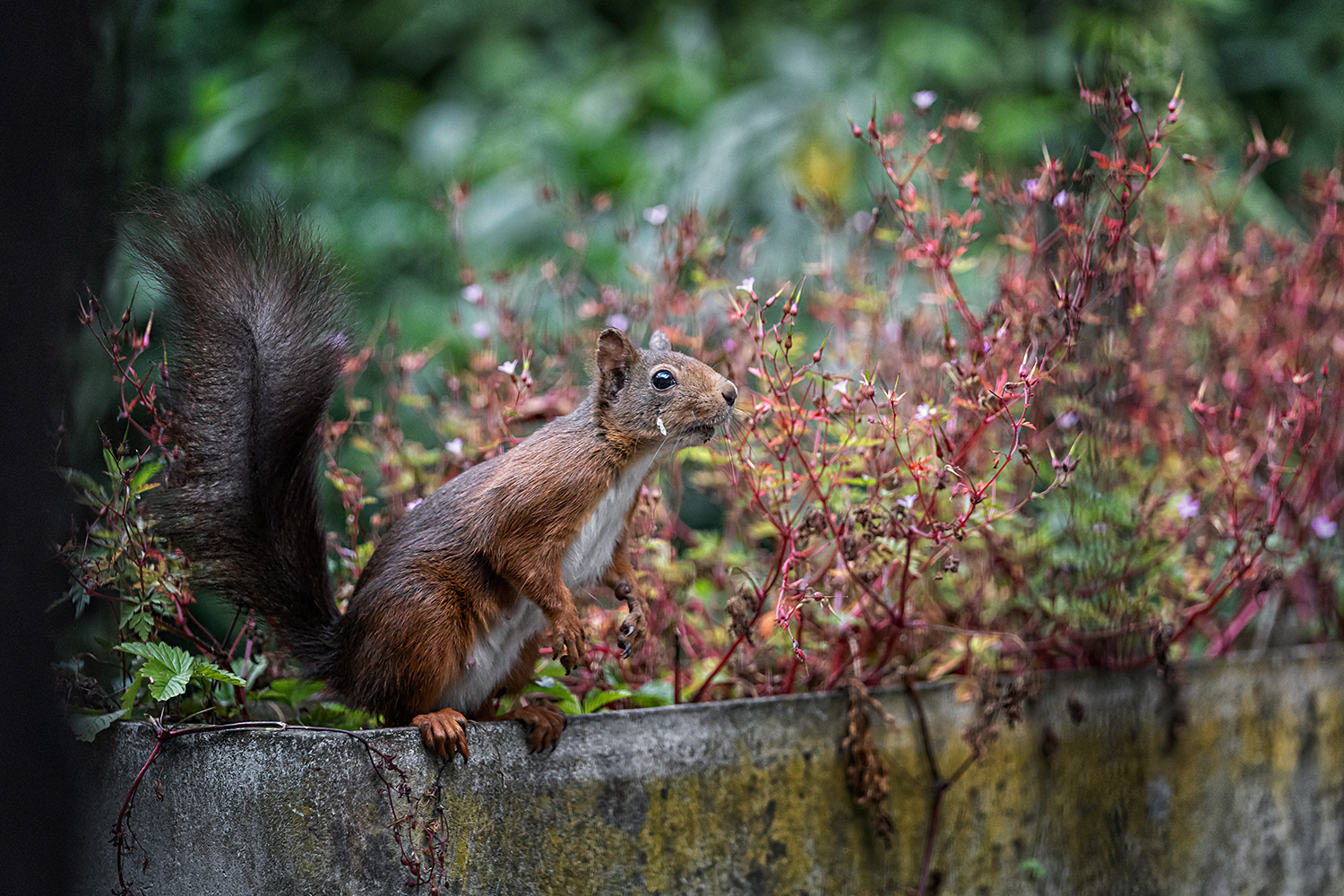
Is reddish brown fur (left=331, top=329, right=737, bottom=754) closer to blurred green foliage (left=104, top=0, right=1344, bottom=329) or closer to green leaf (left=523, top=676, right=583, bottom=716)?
green leaf (left=523, top=676, right=583, bottom=716)

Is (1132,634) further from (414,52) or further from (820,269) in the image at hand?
(414,52)

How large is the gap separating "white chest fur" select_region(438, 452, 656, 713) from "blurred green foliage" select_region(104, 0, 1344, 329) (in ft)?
5.41

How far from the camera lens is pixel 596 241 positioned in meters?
3.32

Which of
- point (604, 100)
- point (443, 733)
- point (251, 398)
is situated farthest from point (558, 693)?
point (604, 100)

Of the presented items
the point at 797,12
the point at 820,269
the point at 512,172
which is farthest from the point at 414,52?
the point at 820,269

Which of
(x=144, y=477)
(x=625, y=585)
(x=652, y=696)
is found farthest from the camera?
(x=652, y=696)

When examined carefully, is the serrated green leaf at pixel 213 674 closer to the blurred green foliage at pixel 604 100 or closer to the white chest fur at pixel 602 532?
the white chest fur at pixel 602 532

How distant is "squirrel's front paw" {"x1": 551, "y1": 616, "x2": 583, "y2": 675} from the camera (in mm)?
1312

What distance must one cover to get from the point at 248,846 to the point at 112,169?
0.83 metres

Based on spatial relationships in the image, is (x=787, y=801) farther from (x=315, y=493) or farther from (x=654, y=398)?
(x=315, y=493)

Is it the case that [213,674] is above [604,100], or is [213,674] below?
below

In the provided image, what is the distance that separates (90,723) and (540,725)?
1.69 ft

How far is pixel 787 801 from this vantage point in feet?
5.08

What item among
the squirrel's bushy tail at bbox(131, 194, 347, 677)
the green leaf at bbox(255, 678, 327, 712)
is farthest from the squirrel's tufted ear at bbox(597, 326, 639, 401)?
the green leaf at bbox(255, 678, 327, 712)
